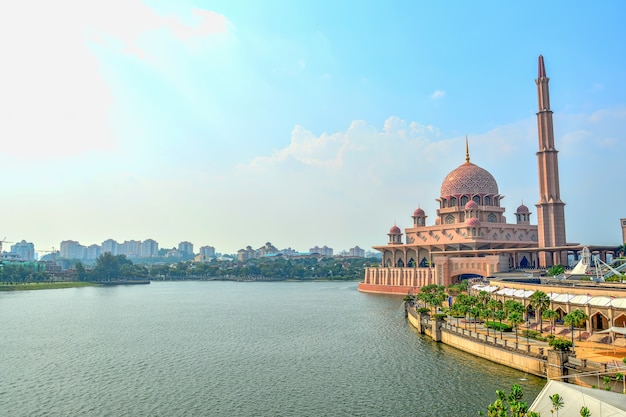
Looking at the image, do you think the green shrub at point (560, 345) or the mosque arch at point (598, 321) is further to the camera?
the mosque arch at point (598, 321)

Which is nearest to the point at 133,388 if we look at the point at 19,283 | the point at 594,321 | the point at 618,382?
the point at 618,382

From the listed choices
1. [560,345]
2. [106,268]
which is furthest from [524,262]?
[106,268]

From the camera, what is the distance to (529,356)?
28.8 m

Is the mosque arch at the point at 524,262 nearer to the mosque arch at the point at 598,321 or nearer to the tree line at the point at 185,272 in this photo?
the mosque arch at the point at 598,321

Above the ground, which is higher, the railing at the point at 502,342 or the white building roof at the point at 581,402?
the white building roof at the point at 581,402

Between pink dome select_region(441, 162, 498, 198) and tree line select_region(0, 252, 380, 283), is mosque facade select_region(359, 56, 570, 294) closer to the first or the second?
pink dome select_region(441, 162, 498, 198)

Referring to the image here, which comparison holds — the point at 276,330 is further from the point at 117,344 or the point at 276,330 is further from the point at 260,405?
the point at 260,405

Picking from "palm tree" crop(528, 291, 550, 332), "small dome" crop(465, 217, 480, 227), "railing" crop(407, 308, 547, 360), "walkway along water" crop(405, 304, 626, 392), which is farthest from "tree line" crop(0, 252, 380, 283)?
"palm tree" crop(528, 291, 550, 332)

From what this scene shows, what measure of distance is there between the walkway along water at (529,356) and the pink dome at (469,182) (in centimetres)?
5097

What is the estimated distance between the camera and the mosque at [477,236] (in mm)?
72500

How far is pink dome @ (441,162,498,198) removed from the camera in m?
89.2

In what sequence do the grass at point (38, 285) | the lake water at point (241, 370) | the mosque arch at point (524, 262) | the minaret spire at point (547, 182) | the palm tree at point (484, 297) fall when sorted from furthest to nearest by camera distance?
1. the grass at point (38, 285)
2. the mosque arch at point (524, 262)
3. the minaret spire at point (547, 182)
4. the palm tree at point (484, 297)
5. the lake water at point (241, 370)

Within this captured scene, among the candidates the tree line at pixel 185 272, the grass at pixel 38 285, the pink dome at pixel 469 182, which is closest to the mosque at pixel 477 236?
the pink dome at pixel 469 182

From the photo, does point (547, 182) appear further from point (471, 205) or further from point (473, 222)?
point (471, 205)
